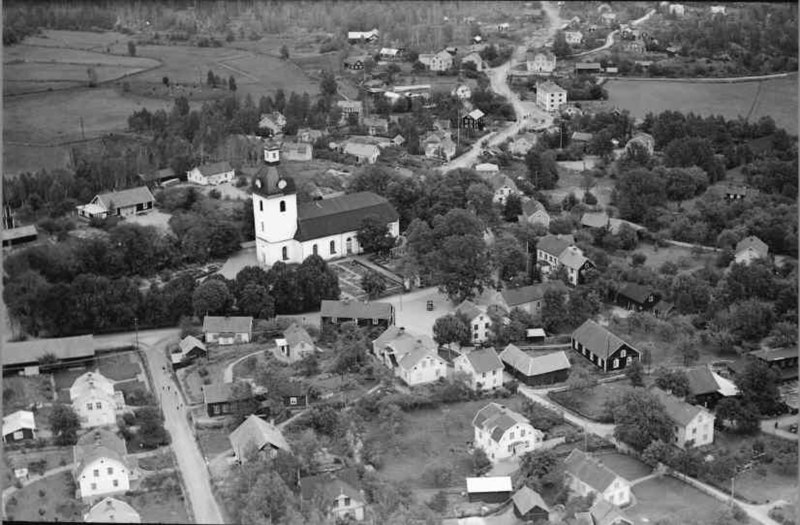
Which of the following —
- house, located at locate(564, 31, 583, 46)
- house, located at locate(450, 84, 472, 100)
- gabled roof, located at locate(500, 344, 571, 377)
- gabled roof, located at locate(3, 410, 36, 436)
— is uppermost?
house, located at locate(564, 31, 583, 46)

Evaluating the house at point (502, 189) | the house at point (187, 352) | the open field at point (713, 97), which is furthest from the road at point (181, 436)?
the open field at point (713, 97)

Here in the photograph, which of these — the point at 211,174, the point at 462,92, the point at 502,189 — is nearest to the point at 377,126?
the point at 462,92

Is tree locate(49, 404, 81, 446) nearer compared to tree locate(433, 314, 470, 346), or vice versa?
tree locate(49, 404, 81, 446)

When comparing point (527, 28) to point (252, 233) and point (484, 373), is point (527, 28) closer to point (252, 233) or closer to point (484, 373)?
point (252, 233)

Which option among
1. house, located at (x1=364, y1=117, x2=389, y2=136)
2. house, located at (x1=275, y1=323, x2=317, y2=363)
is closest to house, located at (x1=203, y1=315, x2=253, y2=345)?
house, located at (x1=275, y1=323, x2=317, y2=363)

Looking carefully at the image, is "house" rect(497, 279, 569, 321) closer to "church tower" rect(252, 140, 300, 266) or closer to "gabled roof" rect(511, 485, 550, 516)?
"church tower" rect(252, 140, 300, 266)

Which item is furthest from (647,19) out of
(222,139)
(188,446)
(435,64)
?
(188,446)

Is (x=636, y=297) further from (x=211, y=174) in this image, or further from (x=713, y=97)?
(x=713, y=97)
